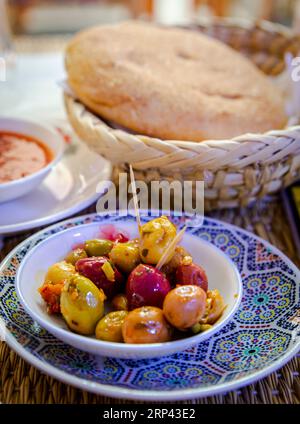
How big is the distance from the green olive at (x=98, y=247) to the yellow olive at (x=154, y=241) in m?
0.08

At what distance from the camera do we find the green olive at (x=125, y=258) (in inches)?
31.5

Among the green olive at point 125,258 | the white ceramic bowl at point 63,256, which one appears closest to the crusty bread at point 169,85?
the white ceramic bowl at point 63,256

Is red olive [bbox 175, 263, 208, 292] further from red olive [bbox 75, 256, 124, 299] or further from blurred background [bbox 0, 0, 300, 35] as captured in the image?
blurred background [bbox 0, 0, 300, 35]

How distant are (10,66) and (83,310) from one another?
125cm

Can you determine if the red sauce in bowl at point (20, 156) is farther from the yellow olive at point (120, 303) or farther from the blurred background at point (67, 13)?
the blurred background at point (67, 13)

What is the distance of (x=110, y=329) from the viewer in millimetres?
723

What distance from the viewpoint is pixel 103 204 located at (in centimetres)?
113

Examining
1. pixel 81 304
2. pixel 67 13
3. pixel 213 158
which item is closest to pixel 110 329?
pixel 81 304

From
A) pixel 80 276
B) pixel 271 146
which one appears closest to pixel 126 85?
pixel 271 146

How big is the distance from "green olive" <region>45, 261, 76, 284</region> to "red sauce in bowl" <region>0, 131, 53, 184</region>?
13.1 inches

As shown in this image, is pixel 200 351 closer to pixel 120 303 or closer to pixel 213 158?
pixel 120 303

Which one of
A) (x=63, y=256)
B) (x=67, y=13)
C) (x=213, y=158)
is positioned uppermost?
(x=213, y=158)

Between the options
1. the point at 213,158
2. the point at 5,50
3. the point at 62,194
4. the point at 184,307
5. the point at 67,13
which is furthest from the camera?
the point at 67,13

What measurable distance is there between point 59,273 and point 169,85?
55 centimetres
